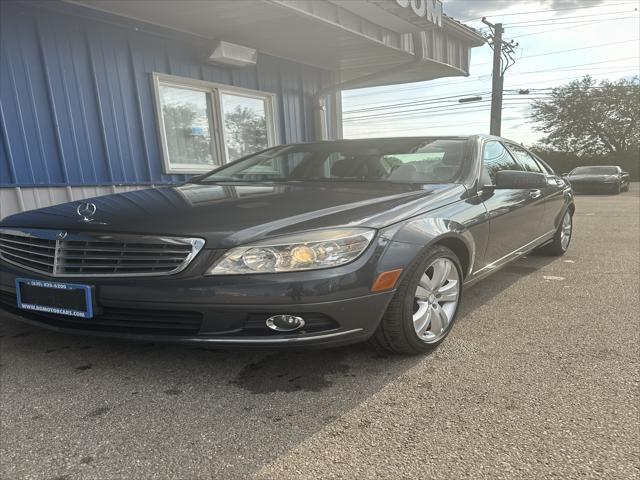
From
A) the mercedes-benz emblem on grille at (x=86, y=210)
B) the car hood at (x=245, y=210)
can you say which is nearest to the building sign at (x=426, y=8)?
the car hood at (x=245, y=210)

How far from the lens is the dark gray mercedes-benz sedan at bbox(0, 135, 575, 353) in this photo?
208 cm

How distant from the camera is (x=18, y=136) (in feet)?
15.0

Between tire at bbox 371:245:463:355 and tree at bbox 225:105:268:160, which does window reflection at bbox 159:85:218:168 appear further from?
tire at bbox 371:245:463:355

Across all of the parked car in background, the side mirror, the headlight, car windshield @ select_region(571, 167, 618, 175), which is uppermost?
the side mirror

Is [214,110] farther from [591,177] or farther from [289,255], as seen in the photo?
[591,177]

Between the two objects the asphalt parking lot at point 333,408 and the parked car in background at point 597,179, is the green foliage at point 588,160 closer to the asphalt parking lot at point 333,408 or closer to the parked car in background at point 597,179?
the parked car in background at point 597,179

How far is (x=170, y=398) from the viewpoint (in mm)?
2203

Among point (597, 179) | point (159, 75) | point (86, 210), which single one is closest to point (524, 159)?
point (86, 210)

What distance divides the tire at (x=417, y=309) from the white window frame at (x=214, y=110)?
4389 mm

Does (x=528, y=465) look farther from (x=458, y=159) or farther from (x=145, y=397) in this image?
(x=458, y=159)

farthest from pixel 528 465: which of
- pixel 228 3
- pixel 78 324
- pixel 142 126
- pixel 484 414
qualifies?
pixel 142 126

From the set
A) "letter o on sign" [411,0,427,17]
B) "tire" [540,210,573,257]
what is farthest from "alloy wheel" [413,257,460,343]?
"letter o on sign" [411,0,427,17]

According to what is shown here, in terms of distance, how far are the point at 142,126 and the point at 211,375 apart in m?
4.20

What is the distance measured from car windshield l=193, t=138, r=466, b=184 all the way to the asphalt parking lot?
3.60ft
